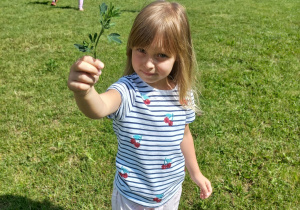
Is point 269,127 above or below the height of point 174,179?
below

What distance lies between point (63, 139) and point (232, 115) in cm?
244

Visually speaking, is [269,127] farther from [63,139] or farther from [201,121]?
[63,139]

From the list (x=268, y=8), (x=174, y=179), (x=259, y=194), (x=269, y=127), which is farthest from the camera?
(x=268, y=8)

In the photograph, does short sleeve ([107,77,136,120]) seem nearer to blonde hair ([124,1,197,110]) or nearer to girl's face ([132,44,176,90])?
girl's face ([132,44,176,90])

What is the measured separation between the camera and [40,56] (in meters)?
6.02

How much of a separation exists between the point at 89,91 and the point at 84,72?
0.16 metres

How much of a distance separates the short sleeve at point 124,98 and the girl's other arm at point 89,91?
36 millimetres

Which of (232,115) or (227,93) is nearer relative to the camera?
(232,115)

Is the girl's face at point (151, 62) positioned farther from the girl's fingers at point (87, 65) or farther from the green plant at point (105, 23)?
the green plant at point (105, 23)

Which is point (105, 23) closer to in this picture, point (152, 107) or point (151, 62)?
point (151, 62)

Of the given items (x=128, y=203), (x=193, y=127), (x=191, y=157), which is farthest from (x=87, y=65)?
(x=193, y=127)

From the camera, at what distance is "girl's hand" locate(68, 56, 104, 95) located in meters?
0.98

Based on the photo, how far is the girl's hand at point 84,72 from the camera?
38.4 inches

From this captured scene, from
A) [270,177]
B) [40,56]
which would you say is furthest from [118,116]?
[40,56]
